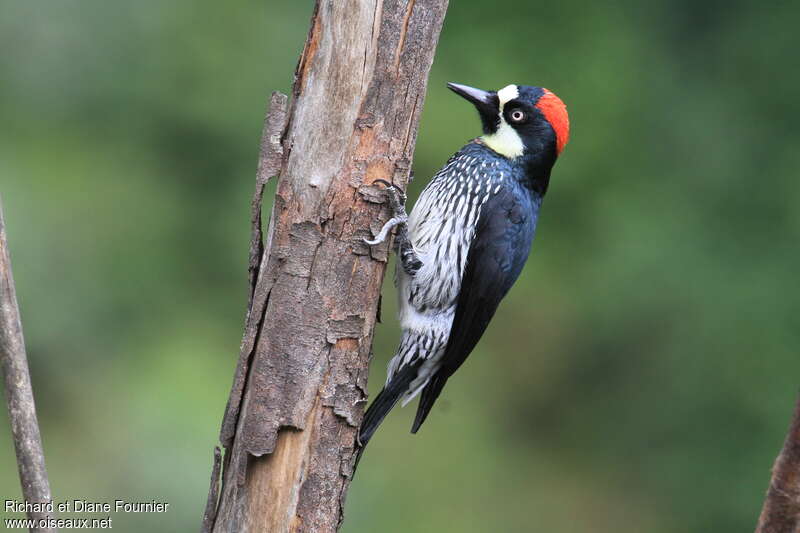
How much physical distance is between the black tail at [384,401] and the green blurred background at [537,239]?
1.43 metres

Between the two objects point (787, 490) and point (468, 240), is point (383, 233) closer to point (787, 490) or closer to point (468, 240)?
point (468, 240)

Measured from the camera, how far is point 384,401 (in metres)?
2.81

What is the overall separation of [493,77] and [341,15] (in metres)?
2.43

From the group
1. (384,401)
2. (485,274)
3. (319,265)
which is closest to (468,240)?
(485,274)

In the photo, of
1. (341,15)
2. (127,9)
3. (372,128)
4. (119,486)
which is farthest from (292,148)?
(127,9)

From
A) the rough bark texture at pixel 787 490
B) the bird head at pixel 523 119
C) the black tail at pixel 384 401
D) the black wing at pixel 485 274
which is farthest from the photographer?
the bird head at pixel 523 119

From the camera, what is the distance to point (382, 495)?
431cm

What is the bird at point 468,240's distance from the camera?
2.91 metres

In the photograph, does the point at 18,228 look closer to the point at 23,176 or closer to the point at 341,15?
the point at 23,176

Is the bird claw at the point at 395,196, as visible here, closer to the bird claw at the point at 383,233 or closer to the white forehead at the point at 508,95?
the bird claw at the point at 383,233

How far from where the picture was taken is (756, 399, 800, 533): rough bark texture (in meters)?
1.74

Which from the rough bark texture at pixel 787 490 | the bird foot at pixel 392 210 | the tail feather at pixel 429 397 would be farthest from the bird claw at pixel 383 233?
the rough bark texture at pixel 787 490

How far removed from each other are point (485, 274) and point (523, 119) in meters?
0.57

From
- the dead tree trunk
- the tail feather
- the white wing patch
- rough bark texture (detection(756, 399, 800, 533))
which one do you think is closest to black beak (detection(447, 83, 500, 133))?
the white wing patch
